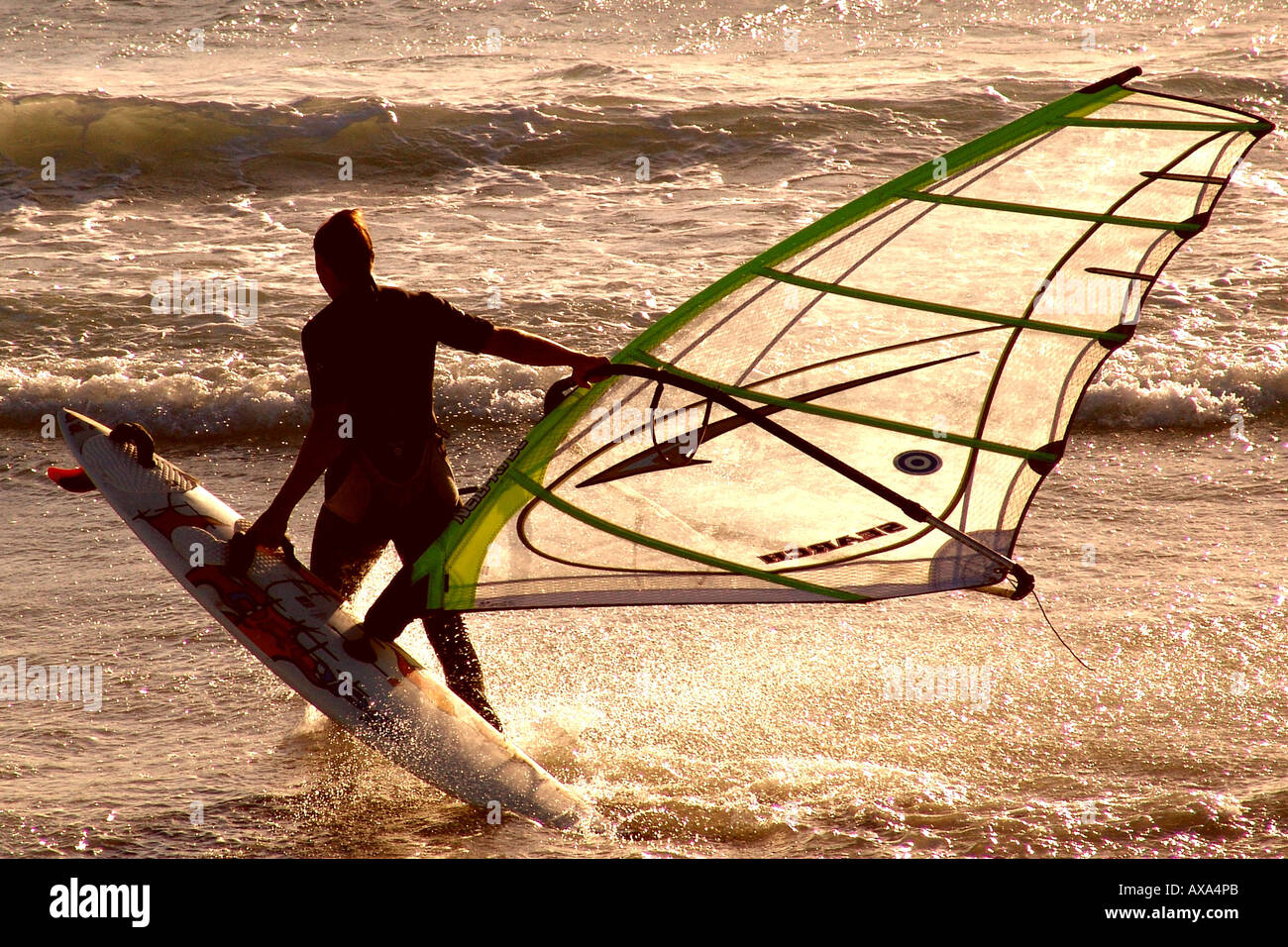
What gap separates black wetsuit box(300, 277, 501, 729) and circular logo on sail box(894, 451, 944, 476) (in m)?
1.43

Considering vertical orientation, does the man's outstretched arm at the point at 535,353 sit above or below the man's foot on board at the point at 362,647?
above

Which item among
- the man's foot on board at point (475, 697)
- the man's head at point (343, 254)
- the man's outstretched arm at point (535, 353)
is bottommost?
the man's foot on board at point (475, 697)

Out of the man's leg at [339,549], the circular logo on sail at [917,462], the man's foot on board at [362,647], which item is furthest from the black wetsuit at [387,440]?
the circular logo on sail at [917,462]

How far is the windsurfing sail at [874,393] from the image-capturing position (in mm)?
3280

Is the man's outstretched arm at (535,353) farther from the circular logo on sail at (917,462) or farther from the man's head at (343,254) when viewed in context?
the circular logo on sail at (917,462)

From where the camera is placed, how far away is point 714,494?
12.4 ft

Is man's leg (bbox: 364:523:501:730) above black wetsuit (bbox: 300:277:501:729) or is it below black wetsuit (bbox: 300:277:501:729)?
below

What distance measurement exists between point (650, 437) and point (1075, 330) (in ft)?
4.46

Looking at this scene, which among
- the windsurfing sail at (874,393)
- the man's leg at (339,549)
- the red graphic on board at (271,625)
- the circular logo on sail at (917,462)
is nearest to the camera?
the windsurfing sail at (874,393)

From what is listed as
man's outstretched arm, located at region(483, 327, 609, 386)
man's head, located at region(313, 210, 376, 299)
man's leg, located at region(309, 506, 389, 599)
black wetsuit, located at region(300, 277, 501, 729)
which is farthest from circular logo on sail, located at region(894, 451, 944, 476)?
man's head, located at region(313, 210, 376, 299)

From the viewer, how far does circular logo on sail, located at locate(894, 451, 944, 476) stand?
3.84 meters

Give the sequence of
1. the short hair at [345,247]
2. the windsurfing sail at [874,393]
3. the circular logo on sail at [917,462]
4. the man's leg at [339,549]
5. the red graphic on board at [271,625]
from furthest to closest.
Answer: the circular logo on sail at [917,462] < the red graphic on board at [271,625] < the man's leg at [339,549] < the windsurfing sail at [874,393] < the short hair at [345,247]

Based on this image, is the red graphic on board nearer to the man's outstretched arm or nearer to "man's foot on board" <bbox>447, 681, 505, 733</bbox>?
"man's foot on board" <bbox>447, 681, 505, 733</bbox>
